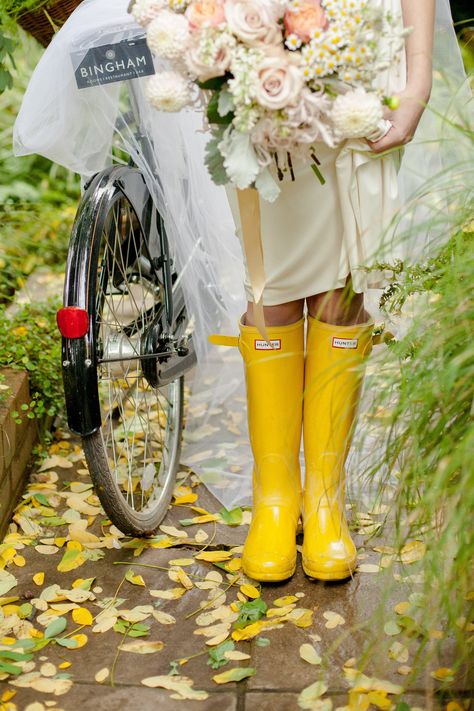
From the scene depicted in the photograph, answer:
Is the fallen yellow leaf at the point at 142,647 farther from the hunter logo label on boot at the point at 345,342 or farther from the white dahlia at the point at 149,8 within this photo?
the white dahlia at the point at 149,8

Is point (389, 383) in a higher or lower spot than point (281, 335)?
higher

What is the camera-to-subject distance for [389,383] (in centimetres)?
149

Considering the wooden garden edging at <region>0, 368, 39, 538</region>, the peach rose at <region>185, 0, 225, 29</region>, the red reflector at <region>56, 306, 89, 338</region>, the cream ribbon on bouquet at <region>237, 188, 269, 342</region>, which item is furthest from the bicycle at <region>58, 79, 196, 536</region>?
the peach rose at <region>185, 0, 225, 29</region>

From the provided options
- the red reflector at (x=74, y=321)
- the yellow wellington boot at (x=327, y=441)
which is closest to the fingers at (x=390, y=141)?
the yellow wellington boot at (x=327, y=441)

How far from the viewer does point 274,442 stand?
6.95 feet

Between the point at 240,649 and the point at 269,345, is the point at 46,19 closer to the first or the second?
the point at 269,345

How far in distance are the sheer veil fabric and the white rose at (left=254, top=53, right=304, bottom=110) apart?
0.26 m

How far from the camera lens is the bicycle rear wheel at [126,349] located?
1.96m

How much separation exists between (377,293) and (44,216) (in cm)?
216

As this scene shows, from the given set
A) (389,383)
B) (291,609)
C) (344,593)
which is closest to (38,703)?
(291,609)

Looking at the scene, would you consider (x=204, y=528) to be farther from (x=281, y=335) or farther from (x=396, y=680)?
(x=396, y=680)

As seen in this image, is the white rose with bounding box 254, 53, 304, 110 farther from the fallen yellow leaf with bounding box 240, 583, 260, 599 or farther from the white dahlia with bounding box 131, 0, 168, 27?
the fallen yellow leaf with bounding box 240, 583, 260, 599

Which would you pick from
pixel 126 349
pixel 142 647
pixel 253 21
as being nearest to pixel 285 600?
pixel 142 647

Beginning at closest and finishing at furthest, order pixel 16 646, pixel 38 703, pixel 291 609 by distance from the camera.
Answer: pixel 38 703, pixel 16 646, pixel 291 609
